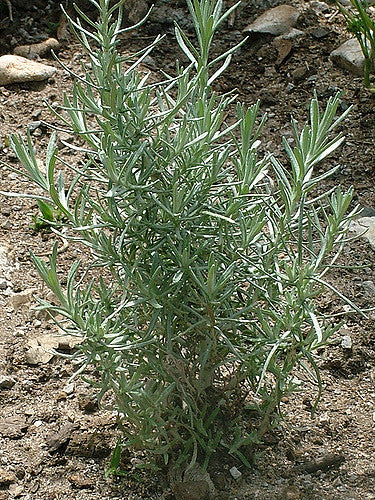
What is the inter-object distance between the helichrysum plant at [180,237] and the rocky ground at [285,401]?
15cm

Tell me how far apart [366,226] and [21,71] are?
1.98 metres

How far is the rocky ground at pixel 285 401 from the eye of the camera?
2.14 m

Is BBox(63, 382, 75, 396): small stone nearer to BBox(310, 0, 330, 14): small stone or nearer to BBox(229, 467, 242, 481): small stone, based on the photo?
BBox(229, 467, 242, 481): small stone

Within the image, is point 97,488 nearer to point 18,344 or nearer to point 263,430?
point 263,430

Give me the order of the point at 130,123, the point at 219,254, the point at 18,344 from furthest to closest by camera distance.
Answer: the point at 18,344 → the point at 219,254 → the point at 130,123

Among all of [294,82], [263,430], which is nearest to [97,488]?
[263,430]

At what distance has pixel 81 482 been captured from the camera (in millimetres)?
2141

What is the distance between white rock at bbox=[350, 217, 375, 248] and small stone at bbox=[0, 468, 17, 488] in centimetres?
170

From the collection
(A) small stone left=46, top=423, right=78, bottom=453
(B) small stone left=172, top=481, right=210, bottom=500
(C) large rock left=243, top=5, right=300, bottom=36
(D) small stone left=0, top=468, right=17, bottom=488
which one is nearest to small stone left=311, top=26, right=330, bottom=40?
(C) large rock left=243, top=5, right=300, bottom=36

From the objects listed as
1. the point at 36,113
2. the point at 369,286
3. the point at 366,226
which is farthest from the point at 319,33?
the point at 369,286

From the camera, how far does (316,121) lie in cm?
178

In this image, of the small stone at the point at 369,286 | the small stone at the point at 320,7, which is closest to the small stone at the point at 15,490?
the small stone at the point at 369,286

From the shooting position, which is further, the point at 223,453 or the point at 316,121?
the point at 223,453

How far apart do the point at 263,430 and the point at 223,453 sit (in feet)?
0.50
